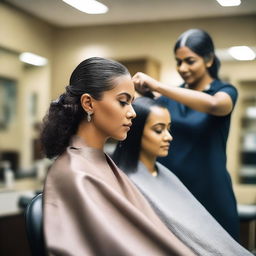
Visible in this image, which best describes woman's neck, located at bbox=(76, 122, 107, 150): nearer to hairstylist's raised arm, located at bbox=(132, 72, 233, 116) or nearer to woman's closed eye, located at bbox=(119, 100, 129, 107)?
woman's closed eye, located at bbox=(119, 100, 129, 107)

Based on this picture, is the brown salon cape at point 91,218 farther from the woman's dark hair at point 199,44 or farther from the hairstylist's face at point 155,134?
the woman's dark hair at point 199,44

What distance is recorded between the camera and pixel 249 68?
144 inches

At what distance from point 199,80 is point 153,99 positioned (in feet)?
0.93

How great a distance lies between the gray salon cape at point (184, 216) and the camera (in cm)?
151

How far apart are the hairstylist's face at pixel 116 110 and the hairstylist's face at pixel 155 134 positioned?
340mm

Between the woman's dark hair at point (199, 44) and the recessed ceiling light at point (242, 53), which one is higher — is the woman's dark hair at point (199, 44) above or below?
below

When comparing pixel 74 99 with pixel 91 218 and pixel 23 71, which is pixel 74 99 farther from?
pixel 23 71

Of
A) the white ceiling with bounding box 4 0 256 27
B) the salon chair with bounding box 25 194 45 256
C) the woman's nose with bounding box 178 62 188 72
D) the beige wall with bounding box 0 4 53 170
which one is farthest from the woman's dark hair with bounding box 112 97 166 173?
the beige wall with bounding box 0 4 53 170

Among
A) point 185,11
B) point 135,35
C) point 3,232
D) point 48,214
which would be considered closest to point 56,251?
point 48,214

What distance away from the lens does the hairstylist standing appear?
193 centimetres

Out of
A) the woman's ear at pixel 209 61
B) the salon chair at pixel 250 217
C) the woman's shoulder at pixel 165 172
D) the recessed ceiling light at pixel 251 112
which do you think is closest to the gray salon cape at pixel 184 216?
the woman's shoulder at pixel 165 172

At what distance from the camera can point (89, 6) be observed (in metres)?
2.12

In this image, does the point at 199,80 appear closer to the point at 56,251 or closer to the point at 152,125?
the point at 152,125

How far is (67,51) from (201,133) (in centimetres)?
78
